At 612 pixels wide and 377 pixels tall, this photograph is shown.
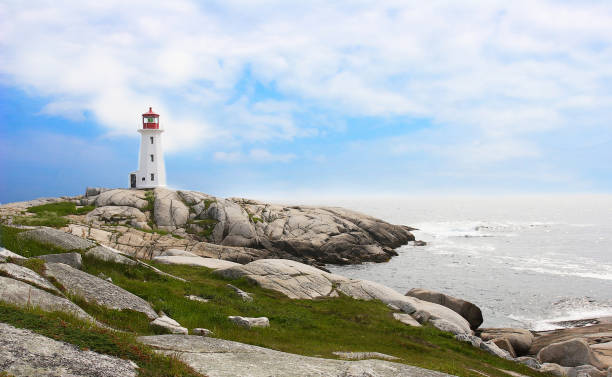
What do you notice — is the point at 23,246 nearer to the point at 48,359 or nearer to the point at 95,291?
the point at 95,291

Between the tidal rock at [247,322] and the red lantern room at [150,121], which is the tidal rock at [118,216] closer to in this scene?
the red lantern room at [150,121]

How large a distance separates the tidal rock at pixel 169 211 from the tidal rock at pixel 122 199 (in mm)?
2273

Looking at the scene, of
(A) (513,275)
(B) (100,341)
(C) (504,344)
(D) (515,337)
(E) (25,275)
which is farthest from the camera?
(A) (513,275)

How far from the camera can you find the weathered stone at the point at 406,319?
25322 mm

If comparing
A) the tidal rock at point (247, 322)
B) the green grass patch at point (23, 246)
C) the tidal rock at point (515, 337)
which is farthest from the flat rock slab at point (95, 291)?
the tidal rock at point (515, 337)

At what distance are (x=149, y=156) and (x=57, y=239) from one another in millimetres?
54847

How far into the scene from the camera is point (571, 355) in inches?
956

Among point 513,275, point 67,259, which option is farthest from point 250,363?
point 513,275

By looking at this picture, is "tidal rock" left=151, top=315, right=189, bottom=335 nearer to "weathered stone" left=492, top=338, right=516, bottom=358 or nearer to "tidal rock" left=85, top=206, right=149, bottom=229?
"weathered stone" left=492, top=338, right=516, bottom=358

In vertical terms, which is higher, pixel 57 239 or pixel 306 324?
pixel 57 239

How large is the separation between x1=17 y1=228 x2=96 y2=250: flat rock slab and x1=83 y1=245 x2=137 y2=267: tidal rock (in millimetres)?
535

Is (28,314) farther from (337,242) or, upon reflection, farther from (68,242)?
(337,242)

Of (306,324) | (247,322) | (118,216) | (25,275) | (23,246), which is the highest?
(25,275)

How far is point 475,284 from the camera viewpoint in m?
48.8
